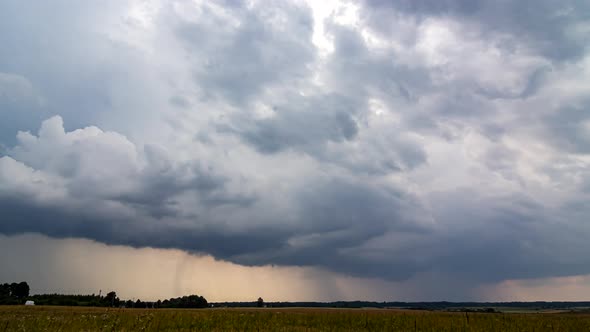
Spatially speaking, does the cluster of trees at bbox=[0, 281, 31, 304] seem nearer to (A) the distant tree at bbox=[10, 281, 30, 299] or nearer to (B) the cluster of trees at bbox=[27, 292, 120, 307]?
(A) the distant tree at bbox=[10, 281, 30, 299]

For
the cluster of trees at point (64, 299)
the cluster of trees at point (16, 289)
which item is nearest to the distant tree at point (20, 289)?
the cluster of trees at point (16, 289)

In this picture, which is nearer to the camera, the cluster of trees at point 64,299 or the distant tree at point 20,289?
the cluster of trees at point 64,299

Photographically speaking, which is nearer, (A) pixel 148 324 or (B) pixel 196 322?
(A) pixel 148 324

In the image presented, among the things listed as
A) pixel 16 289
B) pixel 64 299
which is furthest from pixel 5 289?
pixel 64 299

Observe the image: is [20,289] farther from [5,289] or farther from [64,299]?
[64,299]

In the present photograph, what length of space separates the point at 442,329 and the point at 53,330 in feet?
79.1

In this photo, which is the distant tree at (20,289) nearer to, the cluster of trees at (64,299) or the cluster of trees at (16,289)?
the cluster of trees at (16,289)

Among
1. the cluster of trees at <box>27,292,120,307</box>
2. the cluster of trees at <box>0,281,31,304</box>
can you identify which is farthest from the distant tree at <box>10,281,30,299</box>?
the cluster of trees at <box>27,292,120,307</box>

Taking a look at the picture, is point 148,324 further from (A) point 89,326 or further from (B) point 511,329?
(B) point 511,329

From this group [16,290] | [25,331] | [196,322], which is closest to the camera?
[25,331]

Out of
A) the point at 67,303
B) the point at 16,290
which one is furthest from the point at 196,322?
the point at 16,290

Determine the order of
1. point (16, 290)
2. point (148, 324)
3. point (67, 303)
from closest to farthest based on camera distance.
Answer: point (148, 324)
point (67, 303)
point (16, 290)

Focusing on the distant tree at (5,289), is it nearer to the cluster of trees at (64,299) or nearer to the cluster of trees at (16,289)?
the cluster of trees at (16,289)

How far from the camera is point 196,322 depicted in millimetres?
30266
